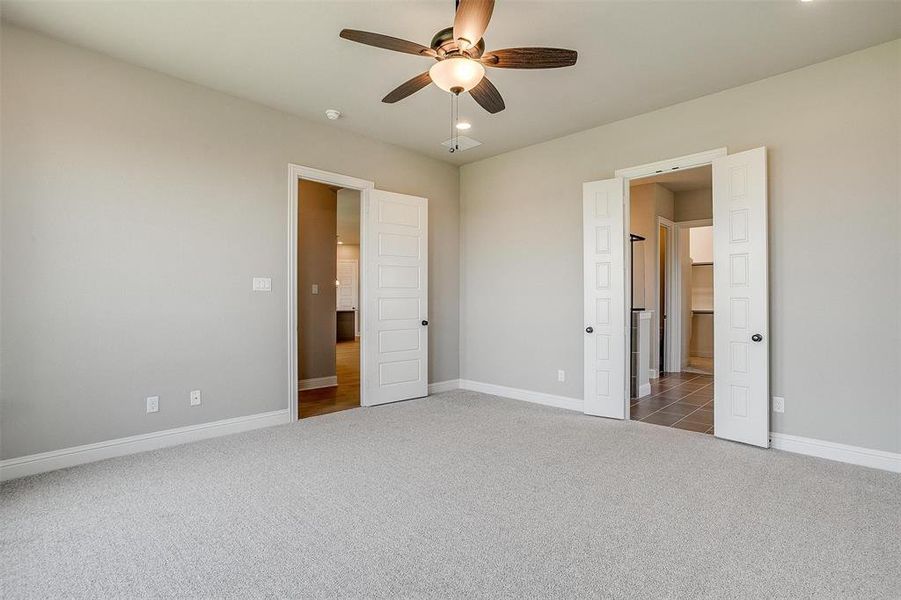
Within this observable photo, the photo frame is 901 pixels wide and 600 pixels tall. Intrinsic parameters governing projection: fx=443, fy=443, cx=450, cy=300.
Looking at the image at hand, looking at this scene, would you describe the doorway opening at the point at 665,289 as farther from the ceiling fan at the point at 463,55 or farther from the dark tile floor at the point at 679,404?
the ceiling fan at the point at 463,55

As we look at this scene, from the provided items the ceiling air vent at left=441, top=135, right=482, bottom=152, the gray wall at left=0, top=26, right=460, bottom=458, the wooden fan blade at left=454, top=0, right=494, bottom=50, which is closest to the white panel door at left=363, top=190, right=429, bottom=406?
the ceiling air vent at left=441, top=135, right=482, bottom=152

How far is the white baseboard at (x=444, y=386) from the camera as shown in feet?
17.9

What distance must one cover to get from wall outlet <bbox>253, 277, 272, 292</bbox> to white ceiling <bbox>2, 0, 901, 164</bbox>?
5.20ft

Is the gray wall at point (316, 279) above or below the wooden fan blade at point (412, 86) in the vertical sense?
below

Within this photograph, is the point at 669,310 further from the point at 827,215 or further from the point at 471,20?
the point at 471,20

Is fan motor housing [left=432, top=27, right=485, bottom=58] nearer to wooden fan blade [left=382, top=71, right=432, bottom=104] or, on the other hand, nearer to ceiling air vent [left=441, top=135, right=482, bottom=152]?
wooden fan blade [left=382, top=71, right=432, bottom=104]

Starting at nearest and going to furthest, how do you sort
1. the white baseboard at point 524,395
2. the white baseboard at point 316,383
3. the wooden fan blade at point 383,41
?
the wooden fan blade at point 383,41 < the white baseboard at point 524,395 < the white baseboard at point 316,383

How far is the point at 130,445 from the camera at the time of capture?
3285 mm

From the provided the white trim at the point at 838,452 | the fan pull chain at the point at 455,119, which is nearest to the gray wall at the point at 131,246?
the fan pull chain at the point at 455,119

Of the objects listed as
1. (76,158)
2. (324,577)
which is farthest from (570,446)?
(76,158)

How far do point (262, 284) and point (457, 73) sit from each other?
260 centimetres

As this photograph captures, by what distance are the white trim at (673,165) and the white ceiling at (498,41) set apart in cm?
51

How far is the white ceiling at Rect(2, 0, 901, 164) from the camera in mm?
2672

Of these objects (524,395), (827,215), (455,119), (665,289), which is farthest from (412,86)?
(665,289)
